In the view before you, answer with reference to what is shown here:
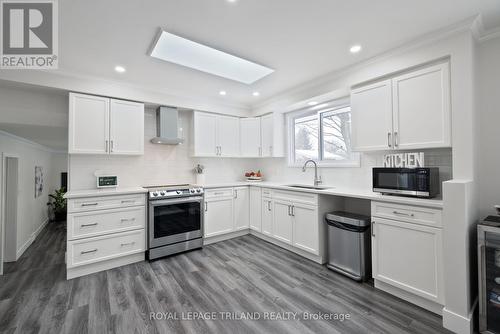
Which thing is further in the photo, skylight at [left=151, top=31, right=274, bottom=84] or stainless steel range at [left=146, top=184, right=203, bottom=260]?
stainless steel range at [left=146, top=184, right=203, bottom=260]

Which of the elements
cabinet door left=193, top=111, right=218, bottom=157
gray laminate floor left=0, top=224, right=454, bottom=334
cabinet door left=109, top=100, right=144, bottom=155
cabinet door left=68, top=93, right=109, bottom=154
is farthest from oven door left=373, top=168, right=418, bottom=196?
cabinet door left=68, top=93, right=109, bottom=154

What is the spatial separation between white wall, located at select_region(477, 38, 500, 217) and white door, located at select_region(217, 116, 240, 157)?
3.42m

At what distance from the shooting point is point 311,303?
2119 millimetres

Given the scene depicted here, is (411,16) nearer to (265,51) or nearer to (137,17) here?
(265,51)

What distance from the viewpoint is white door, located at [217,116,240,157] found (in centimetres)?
425

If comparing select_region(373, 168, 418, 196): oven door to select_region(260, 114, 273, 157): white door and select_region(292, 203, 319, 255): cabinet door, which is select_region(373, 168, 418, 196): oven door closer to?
select_region(292, 203, 319, 255): cabinet door

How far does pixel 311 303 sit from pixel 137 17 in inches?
120

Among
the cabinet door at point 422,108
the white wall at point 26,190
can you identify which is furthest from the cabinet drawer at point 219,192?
the white wall at point 26,190

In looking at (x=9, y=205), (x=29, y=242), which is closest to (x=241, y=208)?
(x=9, y=205)

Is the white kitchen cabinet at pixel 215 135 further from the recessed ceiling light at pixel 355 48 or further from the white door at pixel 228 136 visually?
the recessed ceiling light at pixel 355 48

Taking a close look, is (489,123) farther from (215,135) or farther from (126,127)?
(126,127)

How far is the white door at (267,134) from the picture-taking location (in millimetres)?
4250

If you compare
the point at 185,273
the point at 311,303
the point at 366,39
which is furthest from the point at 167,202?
the point at 366,39

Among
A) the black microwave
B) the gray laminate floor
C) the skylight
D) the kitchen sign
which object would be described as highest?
the skylight
